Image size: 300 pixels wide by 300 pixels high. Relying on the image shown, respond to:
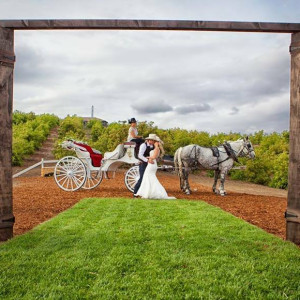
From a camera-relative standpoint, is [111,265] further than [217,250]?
No

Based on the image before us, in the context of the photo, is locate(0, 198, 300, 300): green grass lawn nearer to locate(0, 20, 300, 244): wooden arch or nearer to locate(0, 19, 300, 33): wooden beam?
locate(0, 20, 300, 244): wooden arch

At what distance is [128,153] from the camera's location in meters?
11.3

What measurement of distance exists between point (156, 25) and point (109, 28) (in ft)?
2.20

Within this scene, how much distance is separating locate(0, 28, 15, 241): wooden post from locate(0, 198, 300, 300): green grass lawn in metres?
0.46

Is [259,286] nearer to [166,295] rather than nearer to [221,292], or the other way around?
[221,292]

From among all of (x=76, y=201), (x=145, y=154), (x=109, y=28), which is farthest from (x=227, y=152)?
(x=109, y=28)

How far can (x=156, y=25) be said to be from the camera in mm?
5145

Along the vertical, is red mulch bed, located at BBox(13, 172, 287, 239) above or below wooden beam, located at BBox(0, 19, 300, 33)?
below

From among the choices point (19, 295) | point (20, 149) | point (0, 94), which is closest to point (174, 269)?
point (19, 295)

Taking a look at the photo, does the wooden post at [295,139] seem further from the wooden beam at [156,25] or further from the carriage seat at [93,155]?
the carriage seat at [93,155]

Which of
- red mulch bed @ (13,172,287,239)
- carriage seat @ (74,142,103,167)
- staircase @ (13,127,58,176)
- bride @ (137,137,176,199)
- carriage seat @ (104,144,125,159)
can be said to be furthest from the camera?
staircase @ (13,127,58,176)

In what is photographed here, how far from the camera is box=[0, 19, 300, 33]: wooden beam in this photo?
514 centimetres

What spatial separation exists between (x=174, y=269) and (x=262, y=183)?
611 inches

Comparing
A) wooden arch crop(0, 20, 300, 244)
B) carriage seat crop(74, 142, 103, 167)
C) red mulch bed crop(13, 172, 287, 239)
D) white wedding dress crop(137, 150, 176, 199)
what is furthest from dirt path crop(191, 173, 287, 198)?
wooden arch crop(0, 20, 300, 244)
